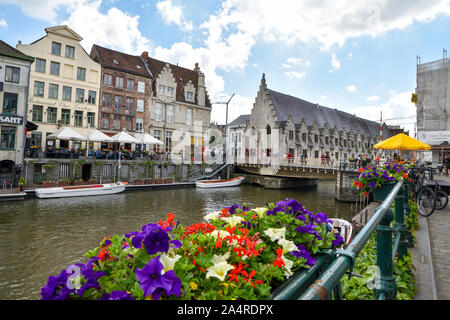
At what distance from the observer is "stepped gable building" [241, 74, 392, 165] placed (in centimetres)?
4119

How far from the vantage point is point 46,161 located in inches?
918

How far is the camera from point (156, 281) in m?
1.25

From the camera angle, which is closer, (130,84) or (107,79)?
(107,79)

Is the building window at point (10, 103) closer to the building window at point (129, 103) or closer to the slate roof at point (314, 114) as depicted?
the building window at point (129, 103)

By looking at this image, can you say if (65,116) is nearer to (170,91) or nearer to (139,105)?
(139,105)

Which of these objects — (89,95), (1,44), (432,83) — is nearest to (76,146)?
(89,95)

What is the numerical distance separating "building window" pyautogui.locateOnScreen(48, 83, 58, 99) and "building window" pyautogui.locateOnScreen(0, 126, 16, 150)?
6.73 m

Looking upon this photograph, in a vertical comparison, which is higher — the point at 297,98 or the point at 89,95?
the point at 297,98

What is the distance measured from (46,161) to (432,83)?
35.3 meters

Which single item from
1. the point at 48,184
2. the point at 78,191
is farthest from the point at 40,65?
the point at 78,191

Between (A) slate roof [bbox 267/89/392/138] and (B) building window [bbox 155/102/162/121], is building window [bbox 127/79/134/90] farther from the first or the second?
(A) slate roof [bbox 267/89/392/138]

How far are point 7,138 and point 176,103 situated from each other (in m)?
20.4
